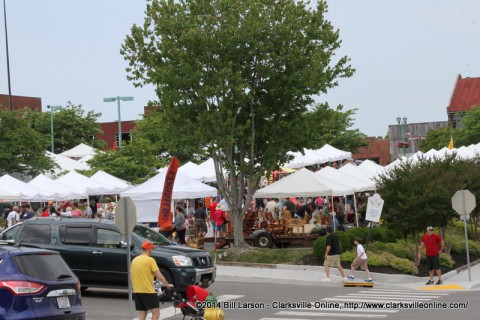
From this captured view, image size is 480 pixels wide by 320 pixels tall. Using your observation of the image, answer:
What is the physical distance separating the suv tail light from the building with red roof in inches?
3661

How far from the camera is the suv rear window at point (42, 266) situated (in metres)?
12.7

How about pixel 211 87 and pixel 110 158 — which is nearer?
pixel 211 87

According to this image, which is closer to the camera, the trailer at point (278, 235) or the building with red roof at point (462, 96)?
the trailer at point (278, 235)

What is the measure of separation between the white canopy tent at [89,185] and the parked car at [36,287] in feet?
94.9

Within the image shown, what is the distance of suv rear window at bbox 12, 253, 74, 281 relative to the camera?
12.7 m

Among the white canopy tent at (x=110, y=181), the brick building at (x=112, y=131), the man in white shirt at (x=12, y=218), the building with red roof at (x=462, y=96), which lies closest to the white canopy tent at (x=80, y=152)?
the brick building at (x=112, y=131)

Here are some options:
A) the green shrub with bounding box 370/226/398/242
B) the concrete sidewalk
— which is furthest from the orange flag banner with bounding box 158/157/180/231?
the green shrub with bounding box 370/226/398/242

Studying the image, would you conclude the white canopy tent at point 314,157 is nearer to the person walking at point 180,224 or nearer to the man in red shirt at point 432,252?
the person walking at point 180,224

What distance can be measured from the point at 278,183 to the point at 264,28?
6.70 meters

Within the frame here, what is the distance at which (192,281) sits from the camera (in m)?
19.2

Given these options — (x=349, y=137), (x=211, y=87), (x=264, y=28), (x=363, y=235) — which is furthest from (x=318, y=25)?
(x=349, y=137)

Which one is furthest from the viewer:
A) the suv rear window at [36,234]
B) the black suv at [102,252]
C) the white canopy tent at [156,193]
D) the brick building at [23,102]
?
the brick building at [23,102]

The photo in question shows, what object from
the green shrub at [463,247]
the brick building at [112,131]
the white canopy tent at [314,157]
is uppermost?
the brick building at [112,131]

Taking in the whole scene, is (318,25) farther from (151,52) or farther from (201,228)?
(201,228)
